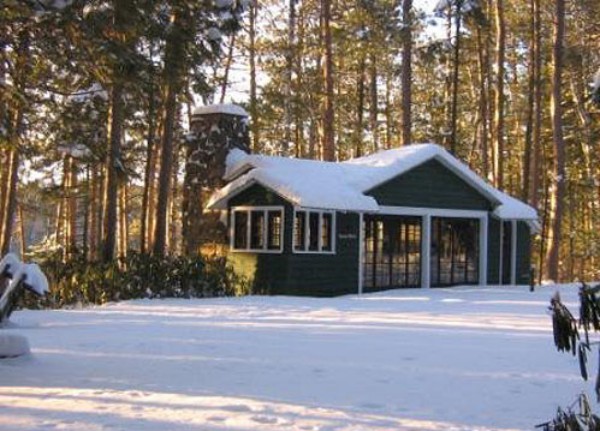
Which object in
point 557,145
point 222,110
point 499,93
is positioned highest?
point 499,93

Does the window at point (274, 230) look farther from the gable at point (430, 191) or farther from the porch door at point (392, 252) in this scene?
the porch door at point (392, 252)

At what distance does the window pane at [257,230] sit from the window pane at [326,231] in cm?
145

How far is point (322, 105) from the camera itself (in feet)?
110

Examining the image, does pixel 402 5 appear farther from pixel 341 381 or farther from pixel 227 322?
pixel 341 381

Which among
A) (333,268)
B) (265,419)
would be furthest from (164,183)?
(265,419)

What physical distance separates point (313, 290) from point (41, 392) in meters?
12.3

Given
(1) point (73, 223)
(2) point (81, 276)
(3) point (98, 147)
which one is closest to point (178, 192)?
(1) point (73, 223)

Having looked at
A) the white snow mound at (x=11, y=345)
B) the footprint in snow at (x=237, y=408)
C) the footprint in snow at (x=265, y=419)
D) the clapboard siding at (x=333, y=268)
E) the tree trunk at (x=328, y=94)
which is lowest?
the footprint in snow at (x=265, y=419)

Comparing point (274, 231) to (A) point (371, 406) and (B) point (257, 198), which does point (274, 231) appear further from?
(A) point (371, 406)

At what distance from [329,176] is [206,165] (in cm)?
339

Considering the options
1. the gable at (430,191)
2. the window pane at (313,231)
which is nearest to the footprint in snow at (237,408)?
the window pane at (313,231)

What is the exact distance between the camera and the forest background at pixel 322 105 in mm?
18969

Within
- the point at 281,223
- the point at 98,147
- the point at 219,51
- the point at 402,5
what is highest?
the point at 402,5

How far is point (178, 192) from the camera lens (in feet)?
117
